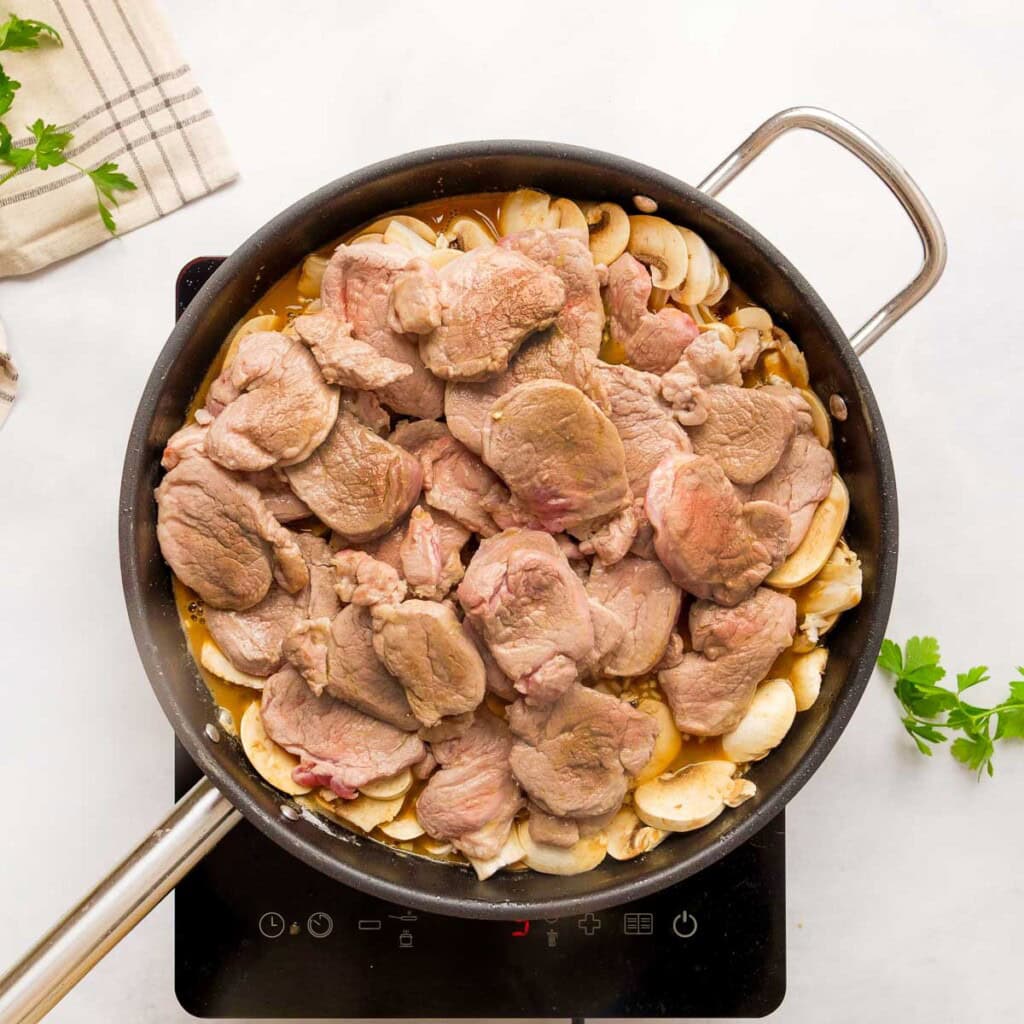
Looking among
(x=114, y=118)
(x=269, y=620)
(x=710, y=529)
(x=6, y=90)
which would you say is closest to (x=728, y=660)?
(x=710, y=529)

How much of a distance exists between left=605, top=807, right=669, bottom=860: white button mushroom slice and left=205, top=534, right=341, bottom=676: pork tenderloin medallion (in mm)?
722

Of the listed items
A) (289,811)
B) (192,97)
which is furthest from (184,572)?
(192,97)

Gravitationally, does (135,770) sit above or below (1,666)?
below

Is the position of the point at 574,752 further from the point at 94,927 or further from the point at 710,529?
the point at 94,927

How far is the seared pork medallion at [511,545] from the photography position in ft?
6.71

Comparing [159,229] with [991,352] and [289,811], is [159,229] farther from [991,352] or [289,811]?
[991,352]

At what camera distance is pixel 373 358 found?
2.07 meters

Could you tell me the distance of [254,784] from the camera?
214 cm

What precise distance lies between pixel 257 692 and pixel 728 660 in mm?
970

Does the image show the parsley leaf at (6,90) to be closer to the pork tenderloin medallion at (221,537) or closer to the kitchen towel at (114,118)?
the kitchen towel at (114,118)

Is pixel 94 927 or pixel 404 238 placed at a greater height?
pixel 404 238

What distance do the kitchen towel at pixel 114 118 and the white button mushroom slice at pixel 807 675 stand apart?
1715 millimetres

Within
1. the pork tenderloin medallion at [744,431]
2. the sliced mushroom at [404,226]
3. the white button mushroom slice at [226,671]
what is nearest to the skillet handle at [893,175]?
the pork tenderloin medallion at [744,431]

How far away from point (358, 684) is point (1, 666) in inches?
38.4
